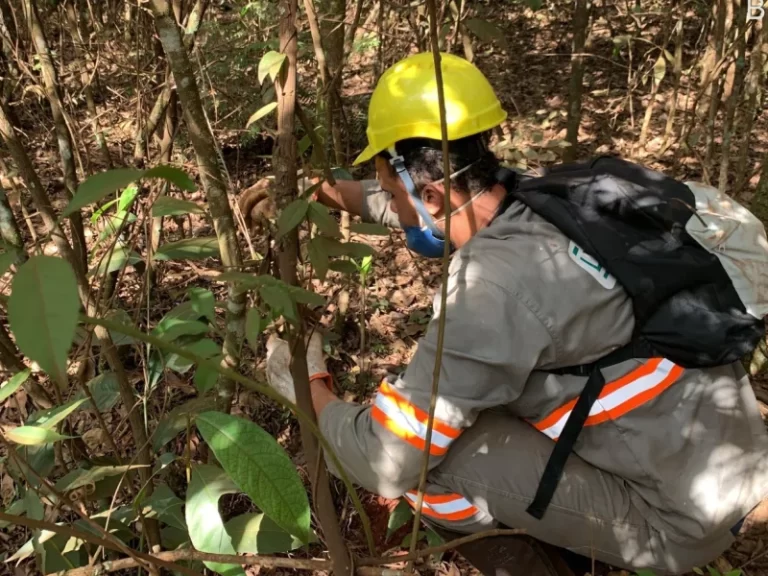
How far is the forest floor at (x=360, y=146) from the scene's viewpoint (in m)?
2.42

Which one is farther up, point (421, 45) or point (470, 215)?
point (421, 45)

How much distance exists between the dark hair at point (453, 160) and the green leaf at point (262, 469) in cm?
100

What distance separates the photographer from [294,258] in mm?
1212

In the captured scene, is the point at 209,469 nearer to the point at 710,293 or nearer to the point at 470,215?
the point at 470,215

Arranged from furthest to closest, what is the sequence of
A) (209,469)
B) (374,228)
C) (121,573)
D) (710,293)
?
(121,573) < (710,293) < (374,228) < (209,469)

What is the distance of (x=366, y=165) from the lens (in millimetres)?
4371

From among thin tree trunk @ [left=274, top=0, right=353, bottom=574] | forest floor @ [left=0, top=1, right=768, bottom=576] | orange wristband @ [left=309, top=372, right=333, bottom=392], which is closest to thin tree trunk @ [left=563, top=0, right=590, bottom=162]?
forest floor @ [left=0, top=1, right=768, bottom=576]

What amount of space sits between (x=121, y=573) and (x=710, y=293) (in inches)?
80.4

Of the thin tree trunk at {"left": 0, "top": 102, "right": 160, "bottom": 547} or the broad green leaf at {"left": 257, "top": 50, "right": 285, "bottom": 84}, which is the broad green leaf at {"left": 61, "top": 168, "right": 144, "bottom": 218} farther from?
the thin tree trunk at {"left": 0, "top": 102, "right": 160, "bottom": 547}

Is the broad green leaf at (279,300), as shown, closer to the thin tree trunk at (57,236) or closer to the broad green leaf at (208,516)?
the broad green leaf at (208,516)

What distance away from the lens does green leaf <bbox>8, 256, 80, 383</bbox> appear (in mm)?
453

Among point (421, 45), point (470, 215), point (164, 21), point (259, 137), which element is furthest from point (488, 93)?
point (259, 137)

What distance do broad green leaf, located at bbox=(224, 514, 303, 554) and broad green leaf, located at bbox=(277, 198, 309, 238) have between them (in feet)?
2.31

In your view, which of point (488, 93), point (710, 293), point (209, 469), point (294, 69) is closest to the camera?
point (294, 69)
